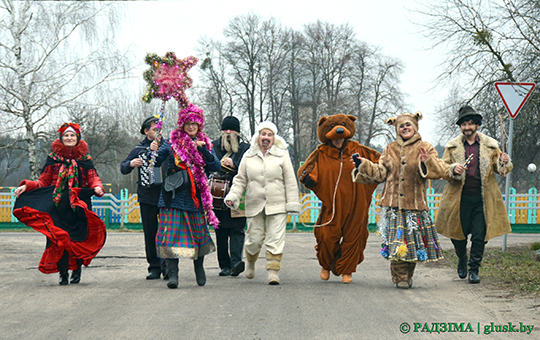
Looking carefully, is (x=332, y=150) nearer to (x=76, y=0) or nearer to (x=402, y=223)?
(x=402, y=223)

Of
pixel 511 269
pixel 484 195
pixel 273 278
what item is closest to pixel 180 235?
pixel 273 278

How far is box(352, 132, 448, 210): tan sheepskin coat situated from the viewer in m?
7.24

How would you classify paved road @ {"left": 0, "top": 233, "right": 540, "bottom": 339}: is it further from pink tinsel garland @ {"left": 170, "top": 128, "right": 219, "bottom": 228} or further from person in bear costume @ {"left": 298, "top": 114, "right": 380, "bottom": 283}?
pink tinsel garland @ {"left": 170, "top": 128, "right": 219, "bottom": 228}

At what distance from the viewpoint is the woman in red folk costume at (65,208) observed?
7.40 m


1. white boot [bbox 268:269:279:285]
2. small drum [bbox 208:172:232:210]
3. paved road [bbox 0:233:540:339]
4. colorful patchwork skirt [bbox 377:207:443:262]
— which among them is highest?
small drum [bbox 208:172:232:210]

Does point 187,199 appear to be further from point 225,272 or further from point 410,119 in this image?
point 410,119

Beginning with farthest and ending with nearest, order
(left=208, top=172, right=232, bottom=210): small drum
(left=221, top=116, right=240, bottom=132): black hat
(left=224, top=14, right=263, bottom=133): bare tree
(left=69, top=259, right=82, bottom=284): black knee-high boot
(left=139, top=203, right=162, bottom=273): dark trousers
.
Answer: (left=224, top=14, right=263, bottom=133): bare tree
(left=221, top=116, right=240, bottom=132): black hat
(left=208, top=172, right=232, bottom=210): small drum
(left=139, top=203, right=162, bottom=273): dark trousers
(left=69, top=259, right=82, bottom=284): black knee-high boot

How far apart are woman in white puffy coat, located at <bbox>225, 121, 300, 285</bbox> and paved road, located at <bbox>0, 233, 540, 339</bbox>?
1.52 ft

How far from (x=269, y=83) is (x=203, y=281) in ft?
98.1

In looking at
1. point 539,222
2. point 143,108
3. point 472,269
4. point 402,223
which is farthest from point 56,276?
point 143,108

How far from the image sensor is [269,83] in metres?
36.6

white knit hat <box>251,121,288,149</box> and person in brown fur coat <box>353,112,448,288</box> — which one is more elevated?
white knit hat <box>251,121,288,149</box>

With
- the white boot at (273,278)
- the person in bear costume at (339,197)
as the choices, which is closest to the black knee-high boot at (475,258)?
the person in bear costume at (339,197)

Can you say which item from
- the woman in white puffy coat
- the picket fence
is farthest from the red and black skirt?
the picket fence
